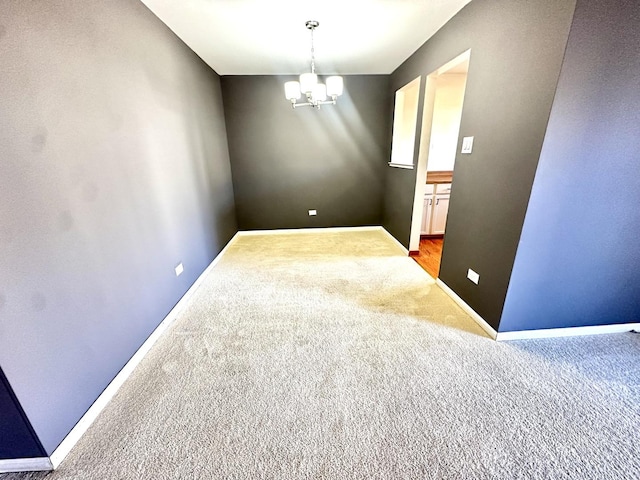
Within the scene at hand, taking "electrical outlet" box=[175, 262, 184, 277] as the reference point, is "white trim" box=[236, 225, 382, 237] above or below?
below

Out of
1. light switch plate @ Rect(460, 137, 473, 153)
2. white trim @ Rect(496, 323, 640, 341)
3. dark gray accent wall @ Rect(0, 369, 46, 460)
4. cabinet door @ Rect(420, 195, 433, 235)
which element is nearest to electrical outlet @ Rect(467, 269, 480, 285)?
white trim @ Rect(496, 323, 640, 341)

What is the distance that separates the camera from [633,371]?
158 cm

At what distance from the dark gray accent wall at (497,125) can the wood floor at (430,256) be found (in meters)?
0.54

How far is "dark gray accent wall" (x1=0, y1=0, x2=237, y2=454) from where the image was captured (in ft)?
3.47

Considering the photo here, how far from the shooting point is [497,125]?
1777 millimetres

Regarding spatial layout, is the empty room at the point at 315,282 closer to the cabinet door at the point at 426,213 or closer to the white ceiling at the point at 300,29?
the white ceiling at the point at 300,29

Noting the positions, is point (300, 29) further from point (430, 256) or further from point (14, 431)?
point (14, 431)

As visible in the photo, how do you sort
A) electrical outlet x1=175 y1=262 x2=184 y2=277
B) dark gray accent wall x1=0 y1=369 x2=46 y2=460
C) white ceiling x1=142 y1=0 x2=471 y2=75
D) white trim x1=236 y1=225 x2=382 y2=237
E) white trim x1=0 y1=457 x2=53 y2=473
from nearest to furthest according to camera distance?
dark gray accent wall x1=0 y1=369 x2=46 y2=460
white trim x1=0 y1=457 x2=53 y2=473
white ceiling x1=142 y1=0 x2=471 y2=75
electrical outlet x1=175 y1=262 x2=184 y2=277
white trim x1=236 y1=225 x2=382 y2=237

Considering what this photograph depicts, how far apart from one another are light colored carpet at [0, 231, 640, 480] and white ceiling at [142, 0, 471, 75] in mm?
2518

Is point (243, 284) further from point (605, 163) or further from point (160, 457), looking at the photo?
point (605, 163)

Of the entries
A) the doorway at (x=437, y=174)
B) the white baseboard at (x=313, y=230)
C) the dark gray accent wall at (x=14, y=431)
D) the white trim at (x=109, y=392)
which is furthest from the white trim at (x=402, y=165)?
the dark gray accent wall at (x=14, y=431)

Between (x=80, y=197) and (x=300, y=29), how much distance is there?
92.4 inches

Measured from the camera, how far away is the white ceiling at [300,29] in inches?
79.9

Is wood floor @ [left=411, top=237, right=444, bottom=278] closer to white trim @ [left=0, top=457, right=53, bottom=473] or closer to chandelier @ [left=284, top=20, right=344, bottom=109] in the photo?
chandelier @ [left=284, top=20, right=344, bottom=109]
